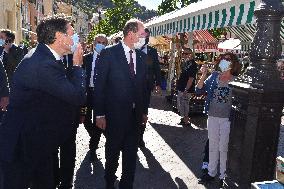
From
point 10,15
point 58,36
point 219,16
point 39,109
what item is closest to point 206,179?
point 219,16

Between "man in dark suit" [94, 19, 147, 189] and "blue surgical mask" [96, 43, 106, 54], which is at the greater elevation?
"blue surgical mask" [96, 43, 106, 54]

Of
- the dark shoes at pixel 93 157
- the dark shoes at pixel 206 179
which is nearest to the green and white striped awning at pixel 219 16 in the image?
the dark shoes at pixel 206 179

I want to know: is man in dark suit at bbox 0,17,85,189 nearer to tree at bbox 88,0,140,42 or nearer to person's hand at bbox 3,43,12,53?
person's hand at bbox 3,43,12,53

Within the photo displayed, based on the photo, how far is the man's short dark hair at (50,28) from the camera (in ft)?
10.1

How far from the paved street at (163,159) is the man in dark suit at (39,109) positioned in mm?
2092

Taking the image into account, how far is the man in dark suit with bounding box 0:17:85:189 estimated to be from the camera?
2924 millimetres

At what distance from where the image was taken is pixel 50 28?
3078 mm

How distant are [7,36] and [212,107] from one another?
4496 mm

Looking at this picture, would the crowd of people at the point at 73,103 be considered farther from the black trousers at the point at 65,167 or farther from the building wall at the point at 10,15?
the building wall at the point at 10,15

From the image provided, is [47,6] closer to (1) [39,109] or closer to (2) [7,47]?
(2) [7,47]

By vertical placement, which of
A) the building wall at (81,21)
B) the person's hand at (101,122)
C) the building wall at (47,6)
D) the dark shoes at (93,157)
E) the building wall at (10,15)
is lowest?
the dark shoes at (93,157)

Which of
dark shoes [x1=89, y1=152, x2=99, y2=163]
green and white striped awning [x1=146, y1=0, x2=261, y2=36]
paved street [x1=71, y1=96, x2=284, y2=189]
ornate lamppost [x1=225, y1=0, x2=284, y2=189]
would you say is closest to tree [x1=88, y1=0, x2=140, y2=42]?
green and white striped awning [x1=146, y1=0, x2=261, y2=36]

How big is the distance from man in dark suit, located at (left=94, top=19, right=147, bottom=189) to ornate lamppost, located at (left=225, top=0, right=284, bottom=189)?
1.26 meters

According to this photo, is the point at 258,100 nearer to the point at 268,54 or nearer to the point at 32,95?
the point at 268,54
